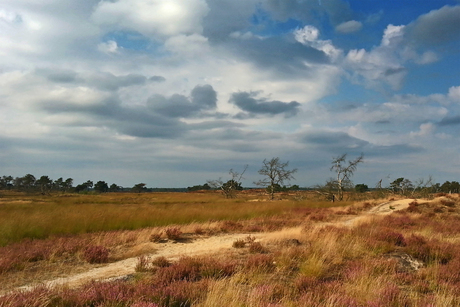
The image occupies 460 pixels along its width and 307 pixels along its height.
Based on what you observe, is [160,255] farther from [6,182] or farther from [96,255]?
[6,182]

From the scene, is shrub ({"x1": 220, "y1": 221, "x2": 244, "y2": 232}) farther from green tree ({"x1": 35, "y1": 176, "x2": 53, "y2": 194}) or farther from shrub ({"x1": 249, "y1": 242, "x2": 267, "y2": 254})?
green tree ({"x1": 35, "y1": 176, "x2": 53, "y2": 194})

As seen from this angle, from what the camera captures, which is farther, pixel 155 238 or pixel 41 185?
pixel 41 185

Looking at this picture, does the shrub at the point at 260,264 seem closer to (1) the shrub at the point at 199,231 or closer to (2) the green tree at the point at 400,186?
(1) the shrub at the point at 199,231

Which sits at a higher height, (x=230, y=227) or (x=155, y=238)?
(x=155, y=238)

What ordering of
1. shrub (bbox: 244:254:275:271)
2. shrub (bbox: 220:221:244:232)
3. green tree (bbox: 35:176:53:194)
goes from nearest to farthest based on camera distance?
shrub (bbox: 244:254:275:271) → shrub (bbox: 220:221:244:232) → green tree (bbox: 35:176:53:194)

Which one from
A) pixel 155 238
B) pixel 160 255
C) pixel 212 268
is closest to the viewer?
pixel 212 268

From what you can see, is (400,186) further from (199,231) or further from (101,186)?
(101,186)

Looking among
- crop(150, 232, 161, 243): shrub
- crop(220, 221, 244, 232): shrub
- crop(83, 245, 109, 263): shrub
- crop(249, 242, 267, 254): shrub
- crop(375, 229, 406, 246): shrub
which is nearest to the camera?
crop(83, 245, 109, 263): shrub

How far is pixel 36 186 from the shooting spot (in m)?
99.4

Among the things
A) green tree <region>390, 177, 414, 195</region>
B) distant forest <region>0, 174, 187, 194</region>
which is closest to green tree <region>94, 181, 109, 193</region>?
distant forest <region>0, 174, 187, 194</region>

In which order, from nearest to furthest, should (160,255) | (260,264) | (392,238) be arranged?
(260,264) < (160,255) < (392,238)

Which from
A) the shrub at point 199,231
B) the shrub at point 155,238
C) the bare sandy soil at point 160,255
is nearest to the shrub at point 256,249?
the bare sandy soil at point 160,255

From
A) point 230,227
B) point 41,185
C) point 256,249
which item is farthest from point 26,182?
point 256,249

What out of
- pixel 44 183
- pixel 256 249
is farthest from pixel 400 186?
pixel 44 183
